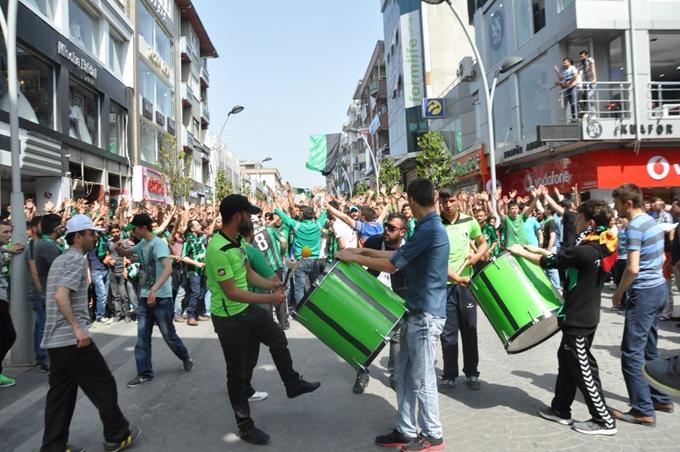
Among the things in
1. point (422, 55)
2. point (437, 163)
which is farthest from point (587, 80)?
point (422, 55)

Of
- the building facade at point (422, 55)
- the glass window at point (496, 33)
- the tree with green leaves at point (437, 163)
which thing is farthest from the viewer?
the building facade at point (422, 55)

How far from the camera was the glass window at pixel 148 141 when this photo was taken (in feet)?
93.9

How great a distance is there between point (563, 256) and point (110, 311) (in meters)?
8.57

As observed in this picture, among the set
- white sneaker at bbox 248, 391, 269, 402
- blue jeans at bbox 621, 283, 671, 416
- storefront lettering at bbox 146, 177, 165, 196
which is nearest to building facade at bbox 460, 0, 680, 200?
blue jeans at bbox 621, 283, 671, 416

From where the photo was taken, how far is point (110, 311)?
10.2 m

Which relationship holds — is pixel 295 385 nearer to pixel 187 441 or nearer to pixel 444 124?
pixel 187 441

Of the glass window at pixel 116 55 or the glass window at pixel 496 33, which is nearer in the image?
the glass window at pixel 496 33

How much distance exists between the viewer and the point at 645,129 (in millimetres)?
17266

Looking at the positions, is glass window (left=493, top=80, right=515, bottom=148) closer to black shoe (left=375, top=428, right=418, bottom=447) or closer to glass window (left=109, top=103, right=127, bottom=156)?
glass window (left=109, top=103, right=127, bottom=156)

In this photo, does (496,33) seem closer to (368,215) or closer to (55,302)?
(368,215)

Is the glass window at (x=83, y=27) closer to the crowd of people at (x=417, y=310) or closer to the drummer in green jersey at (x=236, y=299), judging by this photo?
the crowd of people at (x=417, y=310)

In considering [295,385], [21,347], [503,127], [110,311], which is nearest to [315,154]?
[503,127]

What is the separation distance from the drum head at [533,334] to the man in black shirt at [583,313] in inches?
5.6

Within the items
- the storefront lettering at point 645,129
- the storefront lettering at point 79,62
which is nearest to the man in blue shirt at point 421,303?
the storefront lettering at point 645,129
